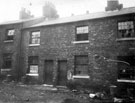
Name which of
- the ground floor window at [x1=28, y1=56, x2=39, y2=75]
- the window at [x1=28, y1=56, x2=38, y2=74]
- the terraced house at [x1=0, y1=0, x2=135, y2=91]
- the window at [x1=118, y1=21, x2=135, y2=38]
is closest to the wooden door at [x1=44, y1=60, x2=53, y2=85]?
the terraced house at [x1=0, y1=0, x2=135, y2=91]

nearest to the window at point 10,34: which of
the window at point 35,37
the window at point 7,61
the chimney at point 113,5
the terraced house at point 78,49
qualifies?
the terraced house at point 78,49

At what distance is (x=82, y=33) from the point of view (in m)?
16.9

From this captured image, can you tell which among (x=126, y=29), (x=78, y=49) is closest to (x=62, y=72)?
(x=78, y=49)

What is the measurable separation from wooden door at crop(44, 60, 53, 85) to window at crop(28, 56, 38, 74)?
4.58ft

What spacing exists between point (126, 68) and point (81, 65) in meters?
4.32

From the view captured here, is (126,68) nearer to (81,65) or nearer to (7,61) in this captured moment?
(81,65)

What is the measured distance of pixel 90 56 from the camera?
1596 centimetres

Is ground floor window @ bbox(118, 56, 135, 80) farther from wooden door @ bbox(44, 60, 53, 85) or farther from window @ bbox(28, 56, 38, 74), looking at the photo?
window @ bbox(28, 56, 38, 74)

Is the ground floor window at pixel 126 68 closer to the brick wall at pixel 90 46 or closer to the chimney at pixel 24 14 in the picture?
the brick wall at pixel 90 46

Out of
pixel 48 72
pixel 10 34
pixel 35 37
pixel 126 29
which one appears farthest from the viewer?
pixel 10 34

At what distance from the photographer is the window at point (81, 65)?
1627 centimetres

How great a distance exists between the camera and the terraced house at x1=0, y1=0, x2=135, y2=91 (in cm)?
1453

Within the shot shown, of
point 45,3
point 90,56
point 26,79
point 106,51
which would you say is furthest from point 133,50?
point 45,3

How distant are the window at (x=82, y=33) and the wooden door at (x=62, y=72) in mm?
2936
